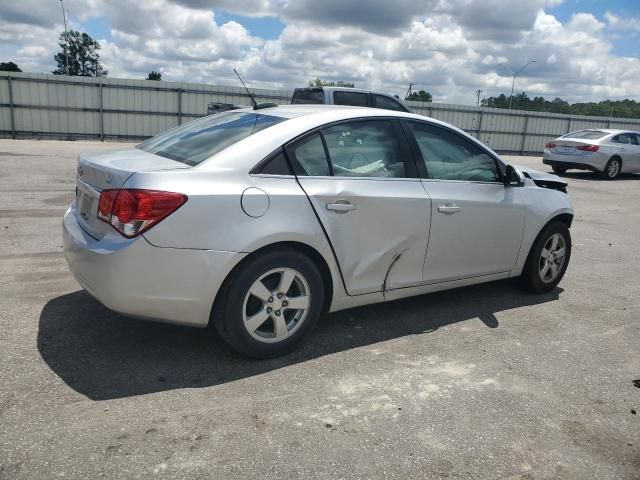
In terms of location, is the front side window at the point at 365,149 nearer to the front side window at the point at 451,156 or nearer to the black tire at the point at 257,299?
the front side window at the point at 451,156

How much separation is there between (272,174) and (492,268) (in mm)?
2230

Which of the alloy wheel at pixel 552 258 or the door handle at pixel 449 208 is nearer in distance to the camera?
the door handle at pixel 449 208

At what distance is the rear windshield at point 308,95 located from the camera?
11.6 meters

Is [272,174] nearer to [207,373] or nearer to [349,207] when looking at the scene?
[349,207]

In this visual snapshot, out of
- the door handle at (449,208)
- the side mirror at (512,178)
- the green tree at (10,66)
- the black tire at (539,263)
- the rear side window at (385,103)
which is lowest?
the black tire at (539,263)

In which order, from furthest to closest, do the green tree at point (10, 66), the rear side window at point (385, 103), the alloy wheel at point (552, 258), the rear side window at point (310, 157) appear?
the green tree at point (10, 66) → the rear side window at point (385, 103) → the alloy wheel at point (552, 258) → the rear side window at point (310, 157)

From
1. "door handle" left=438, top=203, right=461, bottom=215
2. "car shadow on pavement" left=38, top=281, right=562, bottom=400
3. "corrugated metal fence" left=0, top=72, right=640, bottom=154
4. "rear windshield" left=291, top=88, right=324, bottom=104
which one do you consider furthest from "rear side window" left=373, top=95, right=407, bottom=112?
"corrugated metal fence" left=0, top=72, right=640, bottom=154

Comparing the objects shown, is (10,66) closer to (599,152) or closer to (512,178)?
(599,152)

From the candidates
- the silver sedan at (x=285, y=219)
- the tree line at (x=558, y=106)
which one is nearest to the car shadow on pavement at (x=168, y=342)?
the silver sedan at (x=285, y=219)

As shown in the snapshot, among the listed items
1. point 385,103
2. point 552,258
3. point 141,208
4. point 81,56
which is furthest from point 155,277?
point 81,56

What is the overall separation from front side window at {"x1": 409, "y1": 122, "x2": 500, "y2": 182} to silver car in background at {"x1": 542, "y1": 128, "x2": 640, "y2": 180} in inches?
515

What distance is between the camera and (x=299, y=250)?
354 cm

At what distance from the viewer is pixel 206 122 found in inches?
169

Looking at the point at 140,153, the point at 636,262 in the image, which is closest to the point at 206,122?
the point at 140,153
